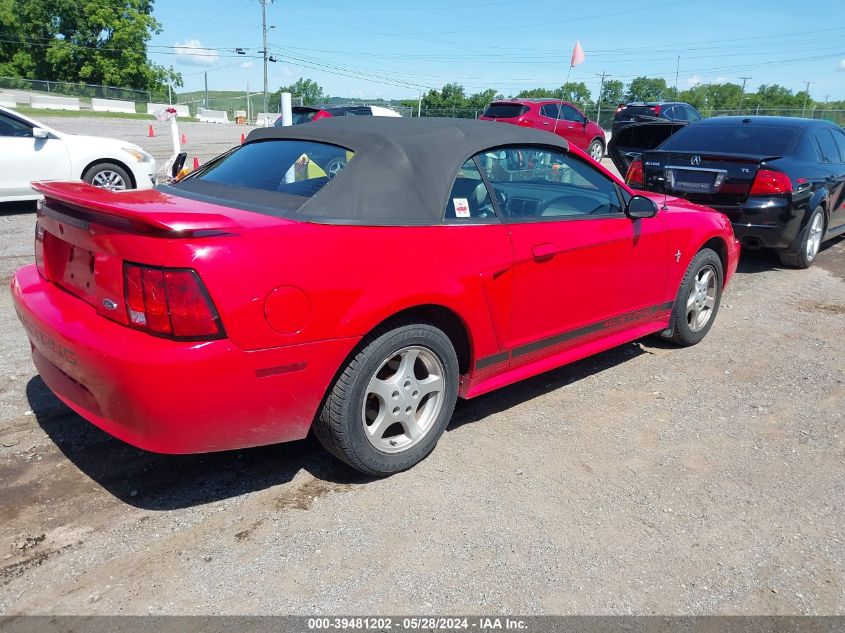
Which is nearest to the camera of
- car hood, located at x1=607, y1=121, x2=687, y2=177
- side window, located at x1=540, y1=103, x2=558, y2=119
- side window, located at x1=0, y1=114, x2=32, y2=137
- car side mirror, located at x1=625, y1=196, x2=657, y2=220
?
car side mirror, located at x1=625, y1=196, x2=657, y2=220

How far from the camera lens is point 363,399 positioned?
9.75 feet

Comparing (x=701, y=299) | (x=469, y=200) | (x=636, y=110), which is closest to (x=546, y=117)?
(x=636, y=110)

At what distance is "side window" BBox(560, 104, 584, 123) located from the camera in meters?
19.9

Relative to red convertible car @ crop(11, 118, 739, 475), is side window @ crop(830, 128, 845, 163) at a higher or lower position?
higher

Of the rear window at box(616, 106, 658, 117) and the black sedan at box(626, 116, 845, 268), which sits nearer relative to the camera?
the black sedan at box(626, 116, 845, 268)

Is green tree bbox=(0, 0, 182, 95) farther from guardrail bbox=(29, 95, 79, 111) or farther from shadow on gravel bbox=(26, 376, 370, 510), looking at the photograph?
shadow on gravel bbox=(26, 376, 370, 510)

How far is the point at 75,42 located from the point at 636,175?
7358 cm

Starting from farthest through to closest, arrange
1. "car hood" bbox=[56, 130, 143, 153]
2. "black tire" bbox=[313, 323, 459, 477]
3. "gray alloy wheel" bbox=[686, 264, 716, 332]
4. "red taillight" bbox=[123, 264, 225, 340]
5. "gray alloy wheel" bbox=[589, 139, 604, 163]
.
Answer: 1. "gray alloy wheel" bbox=[589, 139, 604, 163]
2. "car hood" bbox=[56, 130, 143, 153]
3. "gray alloy wheel" bbox=[686, 264, 716, 332]
4. "black tire" bbox=[313, 323, 459, 477]
5. "red taillight" bbox=[123, 264, 225, 340]

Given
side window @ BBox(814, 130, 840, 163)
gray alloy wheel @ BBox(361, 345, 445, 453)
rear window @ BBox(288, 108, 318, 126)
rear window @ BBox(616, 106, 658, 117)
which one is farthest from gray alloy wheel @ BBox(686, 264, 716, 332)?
rear window @ BBox(616, 106, 658, 117)

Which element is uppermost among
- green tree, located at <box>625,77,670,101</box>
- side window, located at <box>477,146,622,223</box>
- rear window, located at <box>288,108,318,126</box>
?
green tree, located at <box>625,77,670,101</box>

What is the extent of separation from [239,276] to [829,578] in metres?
2.52

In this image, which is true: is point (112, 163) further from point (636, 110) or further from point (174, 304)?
point (636, 110)

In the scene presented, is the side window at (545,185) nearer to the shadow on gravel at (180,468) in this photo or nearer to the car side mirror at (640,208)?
the car side mirror at (640,208)

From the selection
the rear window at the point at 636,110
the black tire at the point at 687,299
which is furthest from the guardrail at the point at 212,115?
the black tire at the point at 687,299
